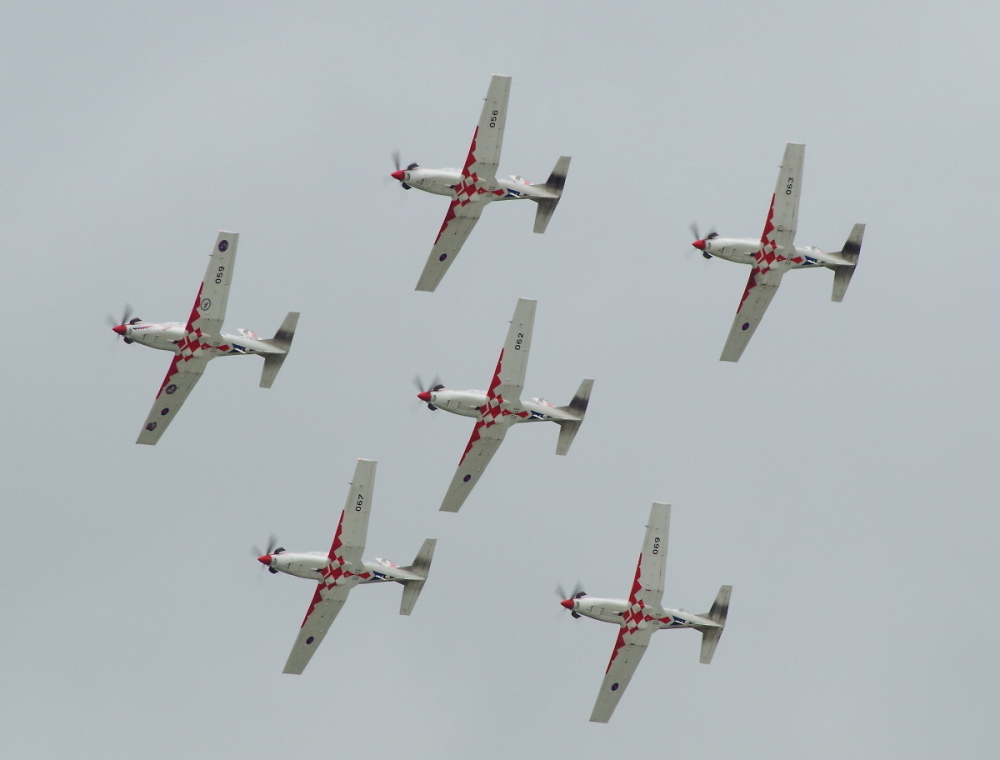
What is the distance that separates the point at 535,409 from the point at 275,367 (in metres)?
12.3

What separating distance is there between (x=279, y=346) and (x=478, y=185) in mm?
11829

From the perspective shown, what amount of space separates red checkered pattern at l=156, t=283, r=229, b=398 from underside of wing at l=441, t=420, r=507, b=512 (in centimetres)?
1260

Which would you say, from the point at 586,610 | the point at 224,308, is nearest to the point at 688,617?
the point at 586,610

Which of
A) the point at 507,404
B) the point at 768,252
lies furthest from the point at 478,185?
the point at 768,252

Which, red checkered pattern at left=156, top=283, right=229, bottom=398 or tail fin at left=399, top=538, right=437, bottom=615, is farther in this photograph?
tail fin at left=399, top=538, right=437, bottom=615

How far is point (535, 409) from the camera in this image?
93.1 m

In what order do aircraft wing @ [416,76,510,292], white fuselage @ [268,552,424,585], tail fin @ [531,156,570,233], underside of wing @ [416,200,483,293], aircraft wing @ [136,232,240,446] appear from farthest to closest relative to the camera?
underside of wing @ [416,200,483,293]
tail fin @ [531,156,570,233]
white fuselage @ [268,552,424,585]
aircraft wing @ [416,76,510,292]
aircraft wing @ [136,232,240,446]

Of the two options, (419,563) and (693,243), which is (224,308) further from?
(693,243)

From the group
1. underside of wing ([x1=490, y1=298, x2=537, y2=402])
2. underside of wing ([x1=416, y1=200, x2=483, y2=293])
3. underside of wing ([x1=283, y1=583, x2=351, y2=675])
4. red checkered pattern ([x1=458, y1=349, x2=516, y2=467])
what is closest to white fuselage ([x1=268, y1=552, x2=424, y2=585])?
underside of wing ([x1=283, y1=583, x2=351, y2=675])

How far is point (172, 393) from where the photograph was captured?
92.6m

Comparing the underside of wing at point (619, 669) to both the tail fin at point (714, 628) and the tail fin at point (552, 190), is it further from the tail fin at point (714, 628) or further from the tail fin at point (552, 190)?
the tail fin at point (552, 190)

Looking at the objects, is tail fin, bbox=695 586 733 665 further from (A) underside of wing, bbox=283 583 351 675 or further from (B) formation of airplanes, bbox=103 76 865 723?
(A) underside of wing, bbox=283 583 351 675

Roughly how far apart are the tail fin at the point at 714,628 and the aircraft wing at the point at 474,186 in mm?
19907

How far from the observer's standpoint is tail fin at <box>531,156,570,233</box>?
92750mm
